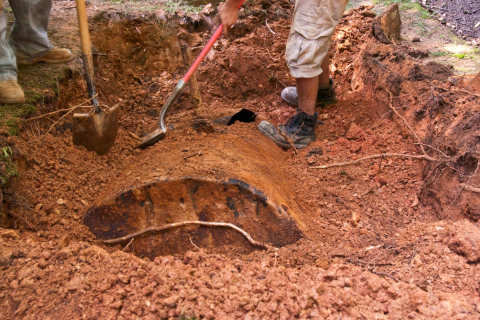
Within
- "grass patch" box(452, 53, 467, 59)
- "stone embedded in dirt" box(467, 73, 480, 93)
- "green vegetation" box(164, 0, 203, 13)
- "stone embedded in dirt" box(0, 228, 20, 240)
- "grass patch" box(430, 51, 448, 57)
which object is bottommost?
"stone embedded in dirt" box(0, 228, 20, 240)

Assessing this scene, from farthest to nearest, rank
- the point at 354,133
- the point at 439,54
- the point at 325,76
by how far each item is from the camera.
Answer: the point at 439,54 < the point at 325,76 < the point at 354,133

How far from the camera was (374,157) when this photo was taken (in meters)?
2.46

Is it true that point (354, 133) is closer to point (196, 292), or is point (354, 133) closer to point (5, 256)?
point (196, 292)

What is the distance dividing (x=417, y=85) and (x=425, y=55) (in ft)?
3.45

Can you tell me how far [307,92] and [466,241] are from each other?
5.22 ft

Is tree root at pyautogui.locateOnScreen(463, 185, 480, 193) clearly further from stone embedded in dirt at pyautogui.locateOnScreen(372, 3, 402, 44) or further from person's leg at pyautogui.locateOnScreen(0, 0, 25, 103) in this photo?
person's leg at pyautogui.locateOnScreen(0, 0, 25, 103)

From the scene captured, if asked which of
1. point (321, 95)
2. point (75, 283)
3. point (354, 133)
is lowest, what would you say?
point (354, 133)

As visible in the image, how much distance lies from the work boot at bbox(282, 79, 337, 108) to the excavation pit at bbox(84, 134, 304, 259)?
1482 millimetres

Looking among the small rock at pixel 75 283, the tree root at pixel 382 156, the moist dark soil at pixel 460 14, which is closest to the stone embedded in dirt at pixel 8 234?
the small rock at pixel 75 283

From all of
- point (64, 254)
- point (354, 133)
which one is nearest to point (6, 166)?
point (64, 254)

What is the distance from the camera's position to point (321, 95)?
314 cm

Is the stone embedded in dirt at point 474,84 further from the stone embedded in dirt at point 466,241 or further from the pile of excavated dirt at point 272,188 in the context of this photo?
the stone embedded in dirt at point 466,241

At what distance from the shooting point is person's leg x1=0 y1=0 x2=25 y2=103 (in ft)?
6.88

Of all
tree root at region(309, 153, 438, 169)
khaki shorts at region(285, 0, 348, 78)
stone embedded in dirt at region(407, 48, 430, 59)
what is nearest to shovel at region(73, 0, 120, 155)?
khaki shorts at region(285, 0, 348, 78)
